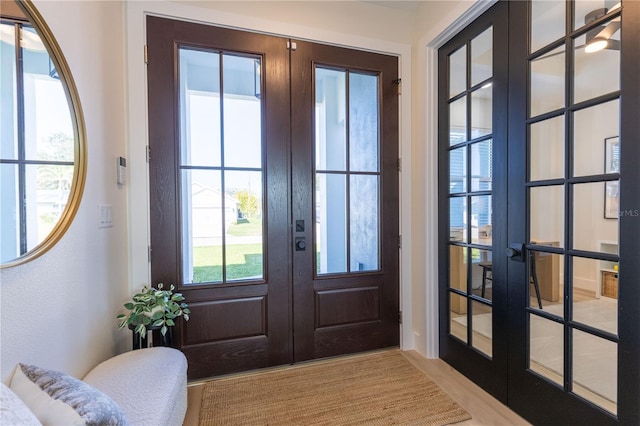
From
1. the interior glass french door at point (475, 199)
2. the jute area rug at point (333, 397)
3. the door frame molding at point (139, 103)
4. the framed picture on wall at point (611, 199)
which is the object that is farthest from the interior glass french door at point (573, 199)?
the door frame molding at point (139, 103)

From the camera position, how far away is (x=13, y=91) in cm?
98

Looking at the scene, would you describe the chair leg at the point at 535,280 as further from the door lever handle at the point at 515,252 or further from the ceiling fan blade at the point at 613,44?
the ceiling fan blade at the point at 613,44

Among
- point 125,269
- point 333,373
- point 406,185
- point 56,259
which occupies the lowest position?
point 333,373

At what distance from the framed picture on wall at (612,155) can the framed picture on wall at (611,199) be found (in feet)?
0.19

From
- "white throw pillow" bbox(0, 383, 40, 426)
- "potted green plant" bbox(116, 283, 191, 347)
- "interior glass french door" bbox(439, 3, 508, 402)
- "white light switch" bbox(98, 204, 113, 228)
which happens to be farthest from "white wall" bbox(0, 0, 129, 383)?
"interior glass french door" bbox(439, 3, 508, 402)

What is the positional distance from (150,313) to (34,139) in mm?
1017

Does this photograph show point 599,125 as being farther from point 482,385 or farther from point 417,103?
point 482,385

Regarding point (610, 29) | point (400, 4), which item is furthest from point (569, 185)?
point (400, 4)

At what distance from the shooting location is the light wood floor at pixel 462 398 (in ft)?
5.25

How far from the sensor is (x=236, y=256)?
2072 millimetres

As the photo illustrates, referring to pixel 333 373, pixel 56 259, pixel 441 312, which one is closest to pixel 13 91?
pixel 56 259

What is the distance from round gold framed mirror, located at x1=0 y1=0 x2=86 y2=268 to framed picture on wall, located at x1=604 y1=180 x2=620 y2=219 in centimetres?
232

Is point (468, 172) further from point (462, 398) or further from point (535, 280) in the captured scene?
point (462, 398)

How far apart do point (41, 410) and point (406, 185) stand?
2.33 meters
